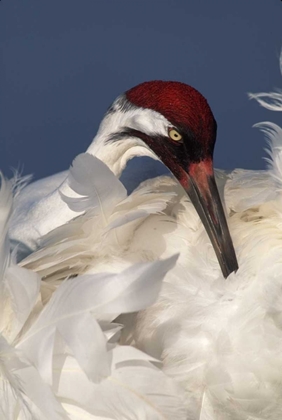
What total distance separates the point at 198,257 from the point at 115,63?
1749 mm

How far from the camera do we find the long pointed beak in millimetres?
1315

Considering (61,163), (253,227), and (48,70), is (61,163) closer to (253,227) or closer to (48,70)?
(48,70)

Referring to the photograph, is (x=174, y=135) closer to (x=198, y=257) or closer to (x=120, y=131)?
(x=120, y=131)

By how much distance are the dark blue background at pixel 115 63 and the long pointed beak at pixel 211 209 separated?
4.08 ft

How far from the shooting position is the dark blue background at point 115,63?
284 cm

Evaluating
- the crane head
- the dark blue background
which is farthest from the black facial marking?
the dark blue background

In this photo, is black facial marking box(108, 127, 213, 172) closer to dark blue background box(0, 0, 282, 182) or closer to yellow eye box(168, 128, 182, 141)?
yellow eye box(168, 128, 182, 141)

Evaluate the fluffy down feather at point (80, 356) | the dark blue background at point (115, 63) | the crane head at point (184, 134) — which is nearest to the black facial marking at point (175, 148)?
the crane head at point (184, 134)

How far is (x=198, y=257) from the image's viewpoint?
135 centimetres

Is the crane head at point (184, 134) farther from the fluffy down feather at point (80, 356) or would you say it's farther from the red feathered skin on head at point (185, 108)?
the fluffy down feather at point (80, 356)

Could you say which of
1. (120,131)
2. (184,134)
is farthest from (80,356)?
(120,131)

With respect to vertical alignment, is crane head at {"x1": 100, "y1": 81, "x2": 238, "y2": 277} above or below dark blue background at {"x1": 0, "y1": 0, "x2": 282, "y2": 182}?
above

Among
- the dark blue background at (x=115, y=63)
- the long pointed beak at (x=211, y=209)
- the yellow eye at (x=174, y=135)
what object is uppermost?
the yellow eye at (x=174, y=135)

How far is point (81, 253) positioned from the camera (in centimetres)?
133
